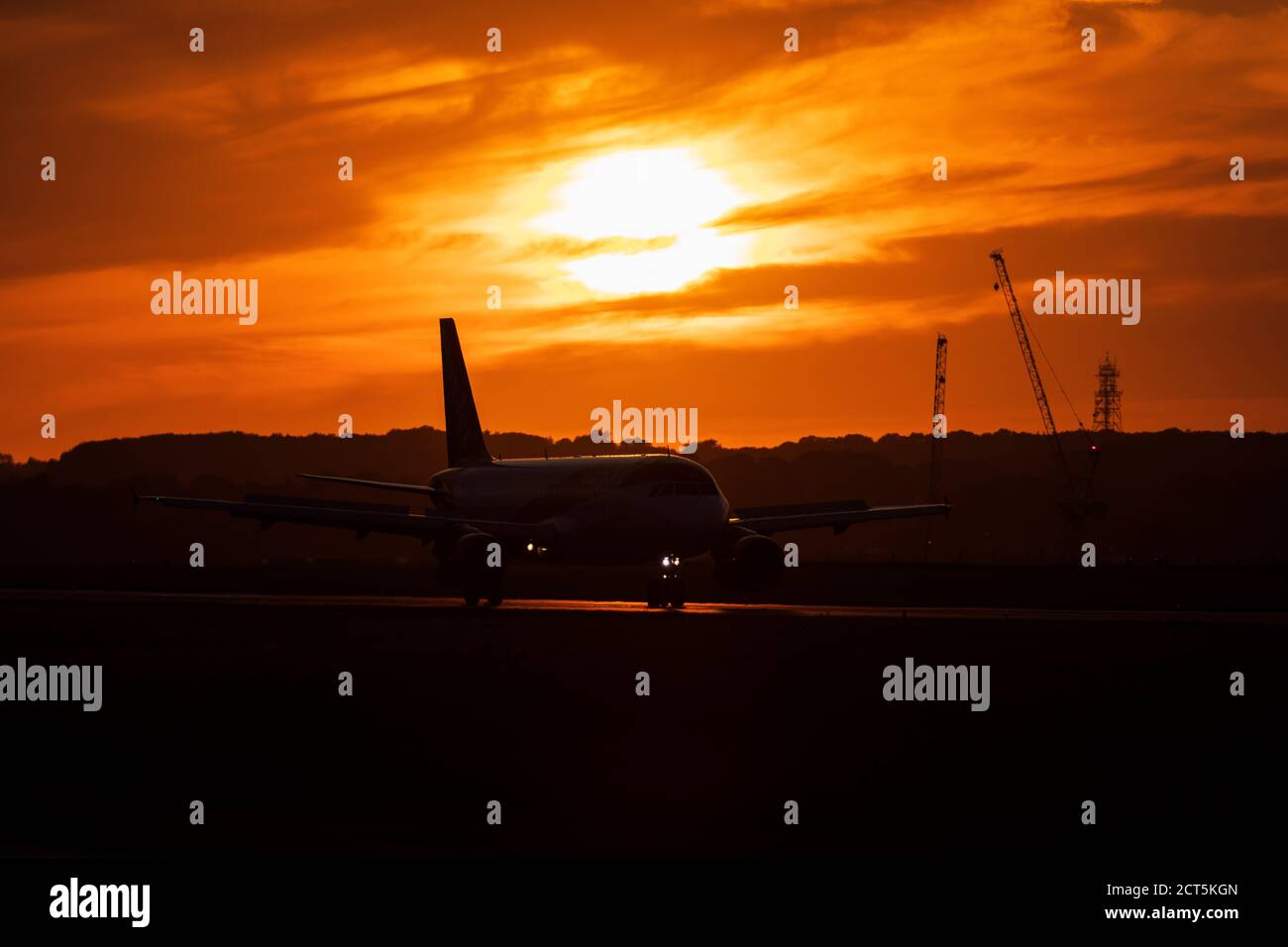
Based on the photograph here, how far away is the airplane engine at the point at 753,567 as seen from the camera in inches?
2496

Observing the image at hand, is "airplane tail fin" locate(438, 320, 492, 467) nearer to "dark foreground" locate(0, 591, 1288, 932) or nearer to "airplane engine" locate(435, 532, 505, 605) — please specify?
"airplane engine" locate(435, 532, 505, 605)

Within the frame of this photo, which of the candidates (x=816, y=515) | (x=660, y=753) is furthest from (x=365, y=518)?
(x=660, y=753)

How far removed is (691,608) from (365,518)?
667 inches

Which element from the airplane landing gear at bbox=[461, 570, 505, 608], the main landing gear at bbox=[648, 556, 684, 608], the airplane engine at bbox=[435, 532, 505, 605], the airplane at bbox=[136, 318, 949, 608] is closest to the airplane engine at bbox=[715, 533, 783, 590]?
the airplane at bbox=[136, 318, 949, 608]

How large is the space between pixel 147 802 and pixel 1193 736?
52.8ft

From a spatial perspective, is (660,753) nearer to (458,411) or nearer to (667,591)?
(667,591)

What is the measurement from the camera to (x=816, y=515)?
229 feet

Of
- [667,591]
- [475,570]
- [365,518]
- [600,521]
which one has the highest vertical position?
[365,518]

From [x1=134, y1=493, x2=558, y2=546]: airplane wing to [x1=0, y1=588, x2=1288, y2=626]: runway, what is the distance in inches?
121

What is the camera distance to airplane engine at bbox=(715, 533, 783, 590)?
6341cm

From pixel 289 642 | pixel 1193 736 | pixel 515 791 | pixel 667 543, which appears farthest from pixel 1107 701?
pixel 667 543

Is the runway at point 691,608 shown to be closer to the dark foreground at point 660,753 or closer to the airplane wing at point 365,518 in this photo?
the airplane wing at point 365,518

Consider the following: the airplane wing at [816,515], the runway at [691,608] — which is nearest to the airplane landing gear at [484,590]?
the runway at [691,608]
